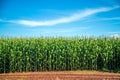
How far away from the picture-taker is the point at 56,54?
24.4 metres

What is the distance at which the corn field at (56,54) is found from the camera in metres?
23.7

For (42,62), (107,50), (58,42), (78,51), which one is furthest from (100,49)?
(42,62)

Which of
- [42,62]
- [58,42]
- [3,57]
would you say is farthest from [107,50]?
[3,57]

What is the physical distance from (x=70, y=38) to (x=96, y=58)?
11.4ft

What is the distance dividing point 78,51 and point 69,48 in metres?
0.94

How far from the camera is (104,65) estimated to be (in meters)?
24.8

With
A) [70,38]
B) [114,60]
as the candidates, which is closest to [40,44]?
[70,38]

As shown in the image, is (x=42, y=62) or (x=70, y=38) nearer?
(x=42, y=62)

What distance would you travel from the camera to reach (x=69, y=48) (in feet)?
81.1

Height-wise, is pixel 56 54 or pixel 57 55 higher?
pixel 56 54

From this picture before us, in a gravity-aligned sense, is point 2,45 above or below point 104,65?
above

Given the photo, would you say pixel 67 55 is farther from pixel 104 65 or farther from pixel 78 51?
pixel 104 65

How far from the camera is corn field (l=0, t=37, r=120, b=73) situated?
77.9ft

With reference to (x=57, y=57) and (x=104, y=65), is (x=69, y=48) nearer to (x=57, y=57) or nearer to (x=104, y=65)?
(x=57, y=57)
